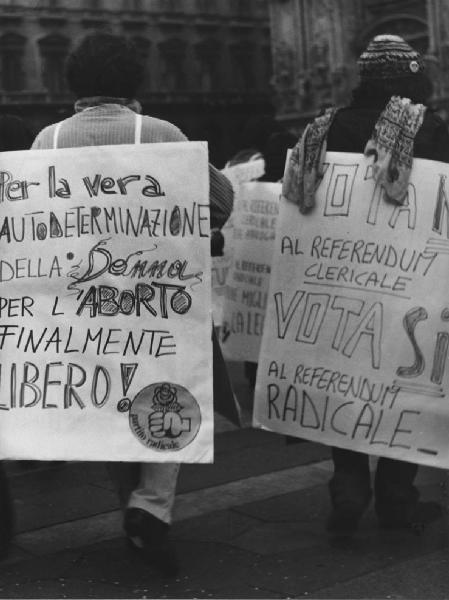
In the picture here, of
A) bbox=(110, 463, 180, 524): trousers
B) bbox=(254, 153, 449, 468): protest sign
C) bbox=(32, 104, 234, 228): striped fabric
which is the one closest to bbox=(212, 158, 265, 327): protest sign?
bbox=(254, 153, 449, 468): protest sign

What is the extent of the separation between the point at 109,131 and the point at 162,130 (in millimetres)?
187

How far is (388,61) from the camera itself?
456cm

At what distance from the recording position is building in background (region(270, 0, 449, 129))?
1521 inches

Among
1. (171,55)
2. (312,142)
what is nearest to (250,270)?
(312,142)

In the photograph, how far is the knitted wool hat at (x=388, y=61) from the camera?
4.56m

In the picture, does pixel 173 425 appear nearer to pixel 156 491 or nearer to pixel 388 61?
pixel 156 491

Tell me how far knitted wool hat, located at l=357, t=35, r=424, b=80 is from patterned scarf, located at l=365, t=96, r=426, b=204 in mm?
168

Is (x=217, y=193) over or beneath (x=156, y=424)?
over

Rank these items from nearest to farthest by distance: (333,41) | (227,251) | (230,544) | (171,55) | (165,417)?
1. (165,417)
2. (230,544)
3. (227,251)
4. (333,41)
5. (171,55)

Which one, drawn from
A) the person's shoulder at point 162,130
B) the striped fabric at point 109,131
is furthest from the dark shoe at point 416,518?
the person's shoulder at point 162,130

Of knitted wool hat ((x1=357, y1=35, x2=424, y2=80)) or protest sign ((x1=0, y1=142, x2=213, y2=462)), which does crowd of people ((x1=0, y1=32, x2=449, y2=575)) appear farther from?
protest sign ((x1=0, y1=142, x2=213, y2=462))

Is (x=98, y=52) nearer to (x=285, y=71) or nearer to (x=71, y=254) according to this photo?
(x=71, y=254)

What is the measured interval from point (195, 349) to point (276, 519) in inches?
40.5

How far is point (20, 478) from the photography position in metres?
5.77
